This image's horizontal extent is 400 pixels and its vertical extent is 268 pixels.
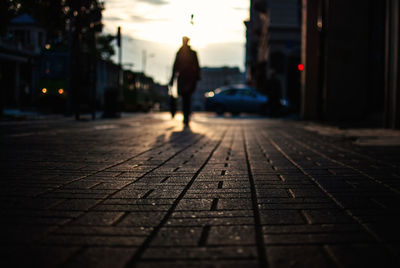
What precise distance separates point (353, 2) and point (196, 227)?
16.4 meters

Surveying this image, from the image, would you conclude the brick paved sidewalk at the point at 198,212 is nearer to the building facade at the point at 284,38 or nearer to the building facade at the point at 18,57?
the building facade at the point at 284,38

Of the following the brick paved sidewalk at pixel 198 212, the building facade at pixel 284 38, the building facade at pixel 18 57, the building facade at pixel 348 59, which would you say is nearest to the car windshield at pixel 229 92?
the building facade at pixel 348 59

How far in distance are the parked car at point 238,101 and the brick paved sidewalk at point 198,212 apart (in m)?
21.9

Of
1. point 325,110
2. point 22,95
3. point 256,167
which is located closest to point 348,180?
point 256,167

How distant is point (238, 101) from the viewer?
2756cm

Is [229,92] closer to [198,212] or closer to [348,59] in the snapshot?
[348,59]

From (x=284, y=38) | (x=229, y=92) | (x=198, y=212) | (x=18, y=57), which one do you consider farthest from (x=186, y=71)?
(x=18, y=57)

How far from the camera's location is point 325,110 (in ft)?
55.9

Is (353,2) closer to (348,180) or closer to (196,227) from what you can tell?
(348,180)

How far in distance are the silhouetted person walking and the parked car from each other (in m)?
13.7

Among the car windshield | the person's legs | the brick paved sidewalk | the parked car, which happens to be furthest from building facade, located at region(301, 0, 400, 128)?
the brick paved sidewalk

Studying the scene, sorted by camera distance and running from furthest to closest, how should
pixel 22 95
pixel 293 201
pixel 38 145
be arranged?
pixel 22 95 < pixel 38 145 < pixel 293 201

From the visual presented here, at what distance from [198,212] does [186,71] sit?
10881 mm

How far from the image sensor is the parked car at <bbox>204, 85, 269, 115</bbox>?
2756 cm
